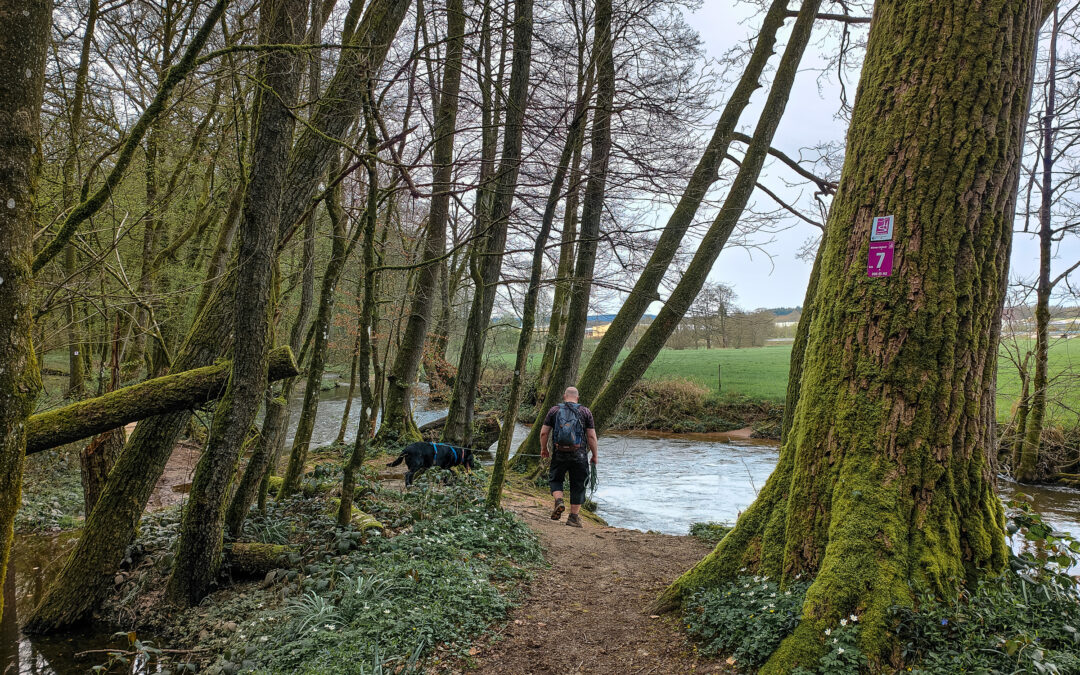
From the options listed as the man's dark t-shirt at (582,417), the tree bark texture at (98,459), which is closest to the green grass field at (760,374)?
the man's dark t-shirt at (582,417)

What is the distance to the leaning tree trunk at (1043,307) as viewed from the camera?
11.3 m

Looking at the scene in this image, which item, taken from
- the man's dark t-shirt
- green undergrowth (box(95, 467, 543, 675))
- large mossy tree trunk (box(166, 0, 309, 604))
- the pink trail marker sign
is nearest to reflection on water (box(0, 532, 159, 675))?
green undergrowth (box(95, 467, 543, 675))

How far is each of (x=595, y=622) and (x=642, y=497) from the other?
7.83m

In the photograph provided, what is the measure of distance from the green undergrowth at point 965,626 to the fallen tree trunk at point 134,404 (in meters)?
4.03

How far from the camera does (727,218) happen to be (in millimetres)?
9633

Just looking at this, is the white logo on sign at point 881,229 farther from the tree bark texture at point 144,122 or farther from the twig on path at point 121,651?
the twig on path at point 121,651

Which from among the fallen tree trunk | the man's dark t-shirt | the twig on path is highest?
the fallen tree trunk

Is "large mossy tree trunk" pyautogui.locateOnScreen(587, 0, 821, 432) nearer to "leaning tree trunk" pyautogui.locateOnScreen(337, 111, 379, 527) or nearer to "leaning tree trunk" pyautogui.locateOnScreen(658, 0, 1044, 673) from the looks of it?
"leaning tree trunk" pyautogui.locateOnScreen(337, 111, 379, 527)

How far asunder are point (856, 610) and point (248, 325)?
4.40 m

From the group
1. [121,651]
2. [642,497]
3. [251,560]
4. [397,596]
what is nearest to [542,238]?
[397,596]

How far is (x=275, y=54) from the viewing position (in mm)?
4688

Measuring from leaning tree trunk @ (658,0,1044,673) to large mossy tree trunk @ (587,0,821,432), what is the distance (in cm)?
639

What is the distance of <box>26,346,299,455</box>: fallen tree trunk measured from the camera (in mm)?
4066

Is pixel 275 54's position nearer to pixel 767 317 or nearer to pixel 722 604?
pixel 722 604
